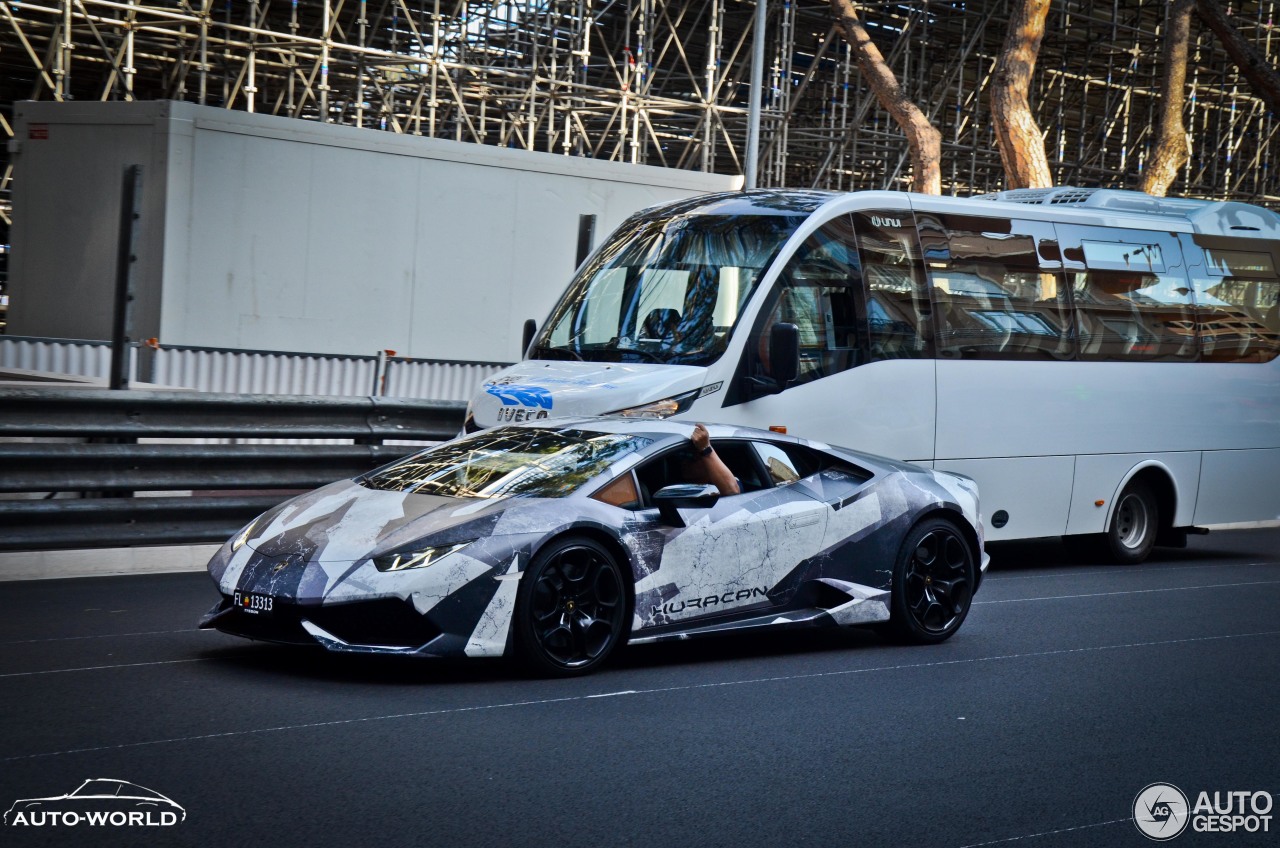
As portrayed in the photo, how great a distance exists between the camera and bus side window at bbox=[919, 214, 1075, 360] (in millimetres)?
12414

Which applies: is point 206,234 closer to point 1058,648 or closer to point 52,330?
point 52,330

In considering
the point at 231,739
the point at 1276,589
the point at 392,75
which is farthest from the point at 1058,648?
the point at 392,75

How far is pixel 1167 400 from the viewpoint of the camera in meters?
13.7

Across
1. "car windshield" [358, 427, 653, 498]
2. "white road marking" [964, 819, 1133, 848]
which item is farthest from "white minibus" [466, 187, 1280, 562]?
"white road marking" [964, 819, 1133, 848]

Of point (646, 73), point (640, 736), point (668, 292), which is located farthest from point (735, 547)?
point (646, 73)

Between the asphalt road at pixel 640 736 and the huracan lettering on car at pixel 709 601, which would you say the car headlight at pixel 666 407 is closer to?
the asphalt road at pixel 640 736

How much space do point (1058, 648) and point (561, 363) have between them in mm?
4360

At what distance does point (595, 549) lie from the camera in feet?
23.2

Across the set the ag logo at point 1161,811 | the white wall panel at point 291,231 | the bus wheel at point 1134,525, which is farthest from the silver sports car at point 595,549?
the white wall panel at point 291,231

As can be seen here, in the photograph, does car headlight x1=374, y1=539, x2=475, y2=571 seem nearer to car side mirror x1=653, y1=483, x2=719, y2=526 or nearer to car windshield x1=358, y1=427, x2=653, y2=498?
car windshield x1=358, y1=427, x2=653, y2=498

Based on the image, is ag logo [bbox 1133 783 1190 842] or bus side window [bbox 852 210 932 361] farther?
bus side window [bbox 852 210 932 361]

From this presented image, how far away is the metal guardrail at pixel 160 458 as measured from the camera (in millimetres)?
9828

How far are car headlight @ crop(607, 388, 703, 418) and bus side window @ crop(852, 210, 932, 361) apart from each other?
70.5 inches

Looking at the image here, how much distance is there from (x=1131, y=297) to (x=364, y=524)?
889 centimetres
